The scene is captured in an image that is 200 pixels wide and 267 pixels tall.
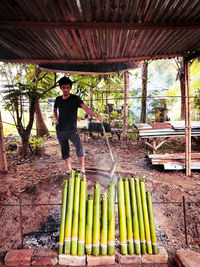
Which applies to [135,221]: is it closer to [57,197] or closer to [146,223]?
[146,223]

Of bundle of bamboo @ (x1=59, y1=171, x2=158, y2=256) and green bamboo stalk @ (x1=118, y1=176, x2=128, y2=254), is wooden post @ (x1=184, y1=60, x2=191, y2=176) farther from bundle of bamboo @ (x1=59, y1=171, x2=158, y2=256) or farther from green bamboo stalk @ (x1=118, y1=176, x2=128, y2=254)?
green bamboo stalk @ (x1=118, y1=176, x2=128, y2=254)

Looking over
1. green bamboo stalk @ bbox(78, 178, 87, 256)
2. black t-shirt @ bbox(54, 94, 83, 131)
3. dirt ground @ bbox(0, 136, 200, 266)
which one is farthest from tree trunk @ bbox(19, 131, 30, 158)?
green bamboo stalk @ bbox(78, 178, 87, 256)

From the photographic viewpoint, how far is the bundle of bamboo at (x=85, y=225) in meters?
1.79

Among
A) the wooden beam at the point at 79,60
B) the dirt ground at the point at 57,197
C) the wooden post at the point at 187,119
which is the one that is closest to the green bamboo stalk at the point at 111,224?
the dirt ground at the point at 57,197

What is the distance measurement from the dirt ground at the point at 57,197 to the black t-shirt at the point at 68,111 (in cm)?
139

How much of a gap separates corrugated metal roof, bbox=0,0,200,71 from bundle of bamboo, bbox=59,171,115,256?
1.96 meters

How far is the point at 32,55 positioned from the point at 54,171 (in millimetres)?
3003

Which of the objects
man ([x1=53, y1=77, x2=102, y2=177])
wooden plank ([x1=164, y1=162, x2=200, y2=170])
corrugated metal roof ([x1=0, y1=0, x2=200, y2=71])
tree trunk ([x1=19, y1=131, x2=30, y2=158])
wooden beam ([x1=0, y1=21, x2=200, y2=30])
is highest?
corrugated metal roof ([x1=0, y1=0, x2=200, y2=71])

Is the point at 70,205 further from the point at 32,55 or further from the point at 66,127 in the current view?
the point at 32,55

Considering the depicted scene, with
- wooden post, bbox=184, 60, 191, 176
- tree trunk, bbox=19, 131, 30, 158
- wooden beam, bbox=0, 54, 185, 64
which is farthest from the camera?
Answer: tree trunk, bbox=19, 131, 30, 158

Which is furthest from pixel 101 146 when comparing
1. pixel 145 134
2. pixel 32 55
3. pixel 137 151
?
pixel 32 55

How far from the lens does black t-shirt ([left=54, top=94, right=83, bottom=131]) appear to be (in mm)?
3611

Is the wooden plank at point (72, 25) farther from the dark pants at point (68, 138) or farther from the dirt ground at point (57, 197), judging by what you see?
the dirt ground at point (57, 197)

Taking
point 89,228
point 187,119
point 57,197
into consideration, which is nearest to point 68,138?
point 57,197
